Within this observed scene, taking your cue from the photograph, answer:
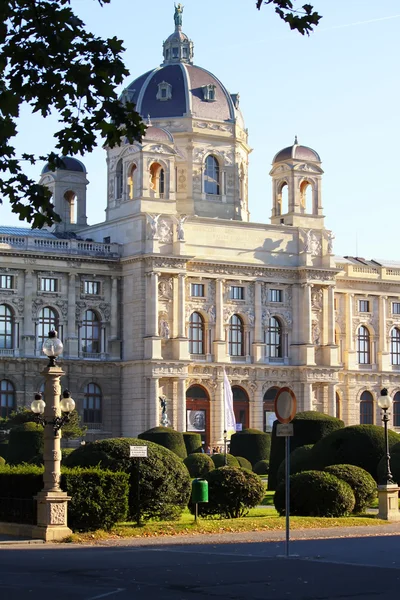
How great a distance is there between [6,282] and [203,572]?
192 ft

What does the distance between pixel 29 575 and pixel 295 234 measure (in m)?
68.8

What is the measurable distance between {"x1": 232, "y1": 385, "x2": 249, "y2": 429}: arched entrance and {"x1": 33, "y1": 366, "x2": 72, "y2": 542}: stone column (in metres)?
54.7

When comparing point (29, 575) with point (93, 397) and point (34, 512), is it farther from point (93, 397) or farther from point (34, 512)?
point (93, 397)

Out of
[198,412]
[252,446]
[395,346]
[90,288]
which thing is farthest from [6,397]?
[395,346]

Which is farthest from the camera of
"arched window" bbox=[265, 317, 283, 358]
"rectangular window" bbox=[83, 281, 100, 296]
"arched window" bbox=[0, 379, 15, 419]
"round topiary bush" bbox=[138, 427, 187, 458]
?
"arched window" bbox=[265, 317, 283, 358]

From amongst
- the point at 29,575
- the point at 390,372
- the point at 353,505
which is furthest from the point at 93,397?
the point at 29,575

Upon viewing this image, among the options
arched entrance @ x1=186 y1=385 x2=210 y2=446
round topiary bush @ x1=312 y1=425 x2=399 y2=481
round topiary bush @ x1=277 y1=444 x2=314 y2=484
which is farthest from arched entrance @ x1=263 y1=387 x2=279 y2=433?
round topiary bush @ x1=312 y1=425 x2=399 y2=481

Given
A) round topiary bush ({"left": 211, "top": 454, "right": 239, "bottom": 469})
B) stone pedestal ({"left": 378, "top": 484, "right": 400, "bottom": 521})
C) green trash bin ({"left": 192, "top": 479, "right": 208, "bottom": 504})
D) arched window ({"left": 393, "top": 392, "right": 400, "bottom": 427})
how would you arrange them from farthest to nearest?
arched window ({"left": 393, "top": 392, "right": 400, "bottom": 427}) → round topiary bush ({"left": 211, "top": 454, "right": 239, "bottom": 469}) → stone pedestal ({"left": 378, "top": 484, "right": 400, "bottom": 521}) → green trash bin ({"left": 192, "top": 479, "right": 208, "bottom": 504})

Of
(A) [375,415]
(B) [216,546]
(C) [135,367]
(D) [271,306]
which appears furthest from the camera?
(A) [375,415]

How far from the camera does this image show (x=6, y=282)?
261 ft

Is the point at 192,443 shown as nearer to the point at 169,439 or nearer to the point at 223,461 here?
the point at 169,439

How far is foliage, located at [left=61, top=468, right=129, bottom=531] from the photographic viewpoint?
3092 centimetres

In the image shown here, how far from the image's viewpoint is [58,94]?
50.2ft

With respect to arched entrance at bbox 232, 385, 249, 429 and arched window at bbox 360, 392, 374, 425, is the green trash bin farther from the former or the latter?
arched window at bbox 360, 392, 374, 425
